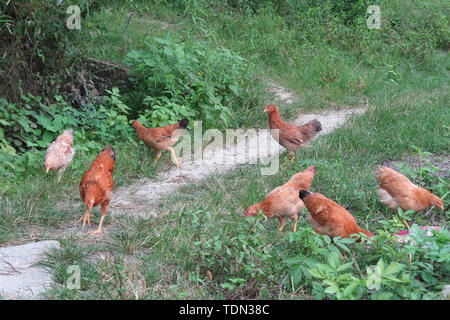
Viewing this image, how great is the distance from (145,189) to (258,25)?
7432mm

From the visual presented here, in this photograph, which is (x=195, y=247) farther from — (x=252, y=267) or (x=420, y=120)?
(x=420, y=120)

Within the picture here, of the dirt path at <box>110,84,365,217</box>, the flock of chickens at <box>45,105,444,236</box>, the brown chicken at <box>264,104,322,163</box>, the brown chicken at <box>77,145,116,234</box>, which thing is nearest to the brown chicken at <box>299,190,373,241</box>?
the flock of chickens at <box>45,105,444,236</box>

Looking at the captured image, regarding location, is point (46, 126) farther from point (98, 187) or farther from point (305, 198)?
point (305, 198)

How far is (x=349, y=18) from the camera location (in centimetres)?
1355

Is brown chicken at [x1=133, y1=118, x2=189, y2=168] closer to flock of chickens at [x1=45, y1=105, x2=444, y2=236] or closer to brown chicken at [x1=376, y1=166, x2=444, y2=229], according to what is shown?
flock of chickens at [x1=45, y1=105, x2=444, y2=236]

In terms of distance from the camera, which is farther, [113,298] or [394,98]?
[394,98]

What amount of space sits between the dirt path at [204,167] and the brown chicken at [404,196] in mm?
2045

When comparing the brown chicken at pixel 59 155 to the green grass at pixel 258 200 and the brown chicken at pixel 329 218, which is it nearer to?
the green grass at pixel 258 200

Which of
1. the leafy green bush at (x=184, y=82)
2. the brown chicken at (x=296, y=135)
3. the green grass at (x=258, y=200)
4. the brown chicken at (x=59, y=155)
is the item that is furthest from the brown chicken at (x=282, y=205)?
the leafy green bush at (x=184, y=82)

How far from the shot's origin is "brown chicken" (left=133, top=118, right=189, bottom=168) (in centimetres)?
725

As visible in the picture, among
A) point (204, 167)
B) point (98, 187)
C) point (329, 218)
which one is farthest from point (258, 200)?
point (98, 187)

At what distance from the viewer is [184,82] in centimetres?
873

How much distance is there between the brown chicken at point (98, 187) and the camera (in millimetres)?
5316
